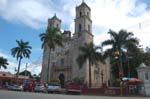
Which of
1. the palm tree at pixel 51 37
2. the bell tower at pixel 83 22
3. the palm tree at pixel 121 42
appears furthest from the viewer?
the bell tower at pixel 83 22

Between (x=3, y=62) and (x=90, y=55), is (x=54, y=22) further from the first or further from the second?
(x=90, y=55)

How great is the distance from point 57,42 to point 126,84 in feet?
74.0

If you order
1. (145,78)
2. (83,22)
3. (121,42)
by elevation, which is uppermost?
(83,22)

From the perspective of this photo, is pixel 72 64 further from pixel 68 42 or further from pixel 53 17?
pixel 53 17

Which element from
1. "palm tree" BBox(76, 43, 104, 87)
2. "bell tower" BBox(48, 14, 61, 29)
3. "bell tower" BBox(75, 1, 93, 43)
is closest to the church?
"bell tower" BBox(75, 1, 93, 43)

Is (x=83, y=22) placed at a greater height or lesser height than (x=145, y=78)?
greater

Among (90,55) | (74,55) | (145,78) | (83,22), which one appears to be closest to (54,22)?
(83,22)

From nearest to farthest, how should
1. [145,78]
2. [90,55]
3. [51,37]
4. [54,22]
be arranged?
[145,78] → [90,55] → [51,37] → [54,22]

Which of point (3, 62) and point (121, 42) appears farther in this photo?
point (3, 62)

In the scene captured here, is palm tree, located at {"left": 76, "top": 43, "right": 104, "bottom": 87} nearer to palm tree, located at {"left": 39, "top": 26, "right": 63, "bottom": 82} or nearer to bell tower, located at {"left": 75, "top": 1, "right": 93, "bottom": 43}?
palm tree, located at {"left": 39, "top": 26, "right": 63, "bottom": 82}

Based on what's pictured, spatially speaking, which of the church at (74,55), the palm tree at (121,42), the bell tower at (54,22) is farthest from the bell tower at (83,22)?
the palm tree at (121,42)

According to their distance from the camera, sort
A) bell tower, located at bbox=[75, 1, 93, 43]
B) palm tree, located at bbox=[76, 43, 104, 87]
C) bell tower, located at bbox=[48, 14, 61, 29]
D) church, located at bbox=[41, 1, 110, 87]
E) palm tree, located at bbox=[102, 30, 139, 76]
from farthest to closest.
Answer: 1. bell tower, located at bbox=[48, 14, 61, 29]
2. bell tower, located at bbox=[75, 1, 93, 43]
3. church, located at bbox=[41, 1, 110, 87]
4. palm tree, located at bbox=[76, 43, 104, 87]
5. palm tree, located at bbox=[102, 30, 139, 76]

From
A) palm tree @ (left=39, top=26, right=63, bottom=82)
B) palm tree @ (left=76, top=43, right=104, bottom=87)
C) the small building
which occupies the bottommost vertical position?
the small building

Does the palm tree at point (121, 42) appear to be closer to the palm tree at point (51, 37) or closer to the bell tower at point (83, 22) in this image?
the palm tree at point (51, 37)
